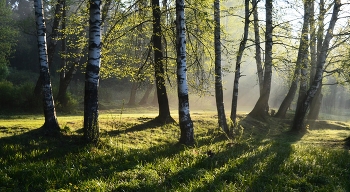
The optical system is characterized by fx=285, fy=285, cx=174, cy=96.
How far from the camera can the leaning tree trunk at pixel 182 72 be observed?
10.2 m

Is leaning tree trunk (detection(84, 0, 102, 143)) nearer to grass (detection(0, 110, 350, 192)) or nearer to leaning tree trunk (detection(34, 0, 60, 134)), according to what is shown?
grass (detection(0, 110, 350, 192))

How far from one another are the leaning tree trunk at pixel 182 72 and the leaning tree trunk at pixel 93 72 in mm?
2837

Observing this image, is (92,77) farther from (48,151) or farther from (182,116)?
(182,116)

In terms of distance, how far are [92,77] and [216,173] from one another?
4845mm

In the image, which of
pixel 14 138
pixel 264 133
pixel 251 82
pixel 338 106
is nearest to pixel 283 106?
pixel 264 133

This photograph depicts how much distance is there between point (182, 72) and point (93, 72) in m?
3.17

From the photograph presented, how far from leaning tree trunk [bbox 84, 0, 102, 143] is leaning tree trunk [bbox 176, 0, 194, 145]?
112 inches

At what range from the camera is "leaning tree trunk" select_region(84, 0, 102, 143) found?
887 centimetres

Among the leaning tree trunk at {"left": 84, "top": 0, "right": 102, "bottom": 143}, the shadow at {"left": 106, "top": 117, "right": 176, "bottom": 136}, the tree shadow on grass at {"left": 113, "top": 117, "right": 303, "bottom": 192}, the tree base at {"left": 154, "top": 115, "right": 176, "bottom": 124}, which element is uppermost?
the leaning tree trunk at {"left": 84, "top": 0, "right": 102, "bottom": 143}

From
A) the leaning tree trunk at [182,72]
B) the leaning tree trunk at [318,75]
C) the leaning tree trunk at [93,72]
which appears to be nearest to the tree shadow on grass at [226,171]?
the leaning tree trunk at [182,72]

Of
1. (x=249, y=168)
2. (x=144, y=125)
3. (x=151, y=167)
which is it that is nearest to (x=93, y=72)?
(x=151, y=167)

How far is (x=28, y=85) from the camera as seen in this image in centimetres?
1945

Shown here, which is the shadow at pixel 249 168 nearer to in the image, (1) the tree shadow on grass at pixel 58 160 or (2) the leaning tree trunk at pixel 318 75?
(1) the tree shadow on grass at pixel 58 160

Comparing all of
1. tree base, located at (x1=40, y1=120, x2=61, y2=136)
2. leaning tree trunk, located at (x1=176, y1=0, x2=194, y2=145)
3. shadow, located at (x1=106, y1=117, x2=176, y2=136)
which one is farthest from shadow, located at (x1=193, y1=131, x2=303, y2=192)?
tree base, located at (x1=40, y1=120, x2=61, y2=136)
